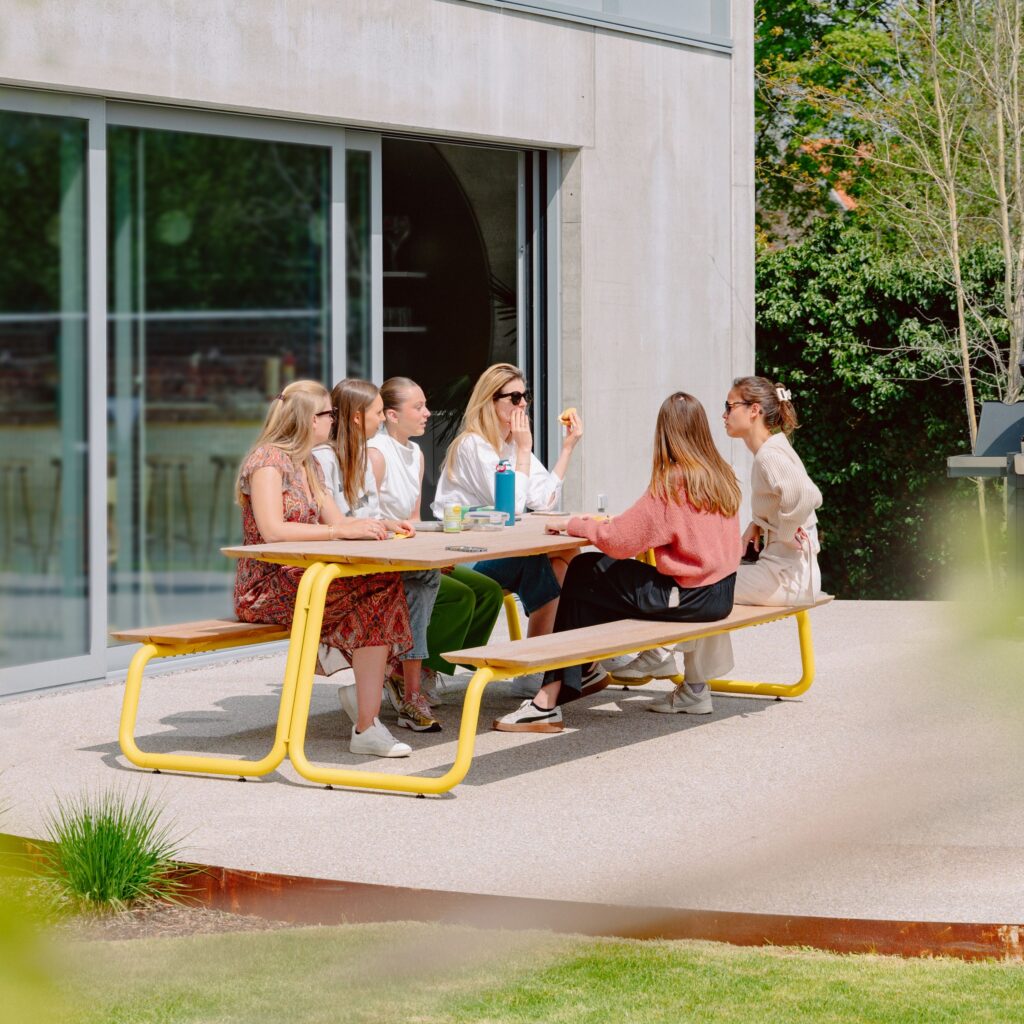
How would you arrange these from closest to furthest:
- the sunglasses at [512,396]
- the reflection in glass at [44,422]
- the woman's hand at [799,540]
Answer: the woman's hand at [799,540] → the sunglasses at [512,396] → the reflection in glass at [44,422]

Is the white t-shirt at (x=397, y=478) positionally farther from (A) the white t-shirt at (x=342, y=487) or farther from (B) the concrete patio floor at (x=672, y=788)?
(B) the concrete patio floor at (x=672, y=788)

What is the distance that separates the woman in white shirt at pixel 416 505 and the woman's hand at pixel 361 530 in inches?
26.2

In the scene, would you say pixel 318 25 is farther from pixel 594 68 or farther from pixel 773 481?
pixel 773 481

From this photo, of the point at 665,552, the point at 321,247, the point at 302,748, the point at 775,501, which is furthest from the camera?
the point at 321,247

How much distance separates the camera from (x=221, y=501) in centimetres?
809

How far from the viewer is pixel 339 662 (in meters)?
5.82

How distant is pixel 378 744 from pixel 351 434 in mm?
1182

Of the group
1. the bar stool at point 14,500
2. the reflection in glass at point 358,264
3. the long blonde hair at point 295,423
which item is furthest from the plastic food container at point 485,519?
the reflection in glass at point 358,264

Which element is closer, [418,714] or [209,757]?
[209,757]

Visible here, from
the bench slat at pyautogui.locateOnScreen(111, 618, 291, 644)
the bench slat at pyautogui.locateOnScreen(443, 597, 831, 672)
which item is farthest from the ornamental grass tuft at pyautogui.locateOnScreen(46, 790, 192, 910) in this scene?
the bench slat at pyautogui.locateOnScreen(111, 618, 291, 644)

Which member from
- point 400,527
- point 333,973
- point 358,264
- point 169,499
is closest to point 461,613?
point 400,527

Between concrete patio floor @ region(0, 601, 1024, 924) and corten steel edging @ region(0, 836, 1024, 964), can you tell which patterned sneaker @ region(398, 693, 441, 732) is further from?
corten steel edging @ region(0, 836, 1024, 964)

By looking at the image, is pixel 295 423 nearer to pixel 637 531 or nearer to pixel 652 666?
pixel 637 531

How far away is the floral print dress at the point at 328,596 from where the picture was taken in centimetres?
563
